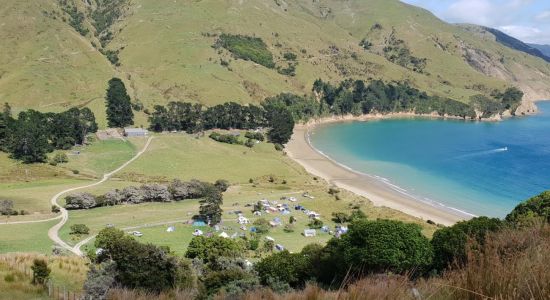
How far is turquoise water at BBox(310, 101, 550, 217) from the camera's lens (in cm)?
7756

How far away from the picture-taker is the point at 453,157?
107m

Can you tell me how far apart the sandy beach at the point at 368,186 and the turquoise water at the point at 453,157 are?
3.22 metres

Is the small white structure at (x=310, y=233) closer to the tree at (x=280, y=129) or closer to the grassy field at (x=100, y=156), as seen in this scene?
the grassy field at (x=100, y=156)

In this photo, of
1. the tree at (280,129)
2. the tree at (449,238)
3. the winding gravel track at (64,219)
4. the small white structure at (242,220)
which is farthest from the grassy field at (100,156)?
the tree at (449,238)

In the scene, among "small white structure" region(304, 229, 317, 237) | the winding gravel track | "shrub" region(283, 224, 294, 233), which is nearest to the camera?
the winding gravel track

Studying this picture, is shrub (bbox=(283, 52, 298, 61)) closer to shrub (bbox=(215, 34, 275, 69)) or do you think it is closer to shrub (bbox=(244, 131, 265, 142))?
shrub (bbox=(215, 34, 275, 69))

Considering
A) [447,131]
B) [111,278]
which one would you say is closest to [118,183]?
[111,278]

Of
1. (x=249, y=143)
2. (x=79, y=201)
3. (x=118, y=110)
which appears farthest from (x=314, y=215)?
(x=118, y=110)

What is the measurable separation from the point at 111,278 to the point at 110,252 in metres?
6.06

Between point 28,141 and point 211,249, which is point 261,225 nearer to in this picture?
point 211,249

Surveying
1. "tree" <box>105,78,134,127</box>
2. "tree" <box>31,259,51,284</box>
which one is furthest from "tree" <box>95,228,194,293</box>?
"tree" <box>105,78,134,127</box>

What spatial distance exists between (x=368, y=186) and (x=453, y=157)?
37.9 metres

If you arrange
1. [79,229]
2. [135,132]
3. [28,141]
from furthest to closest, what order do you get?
[135,132] → [28,141] → [79,229]

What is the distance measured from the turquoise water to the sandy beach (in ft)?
10.6
